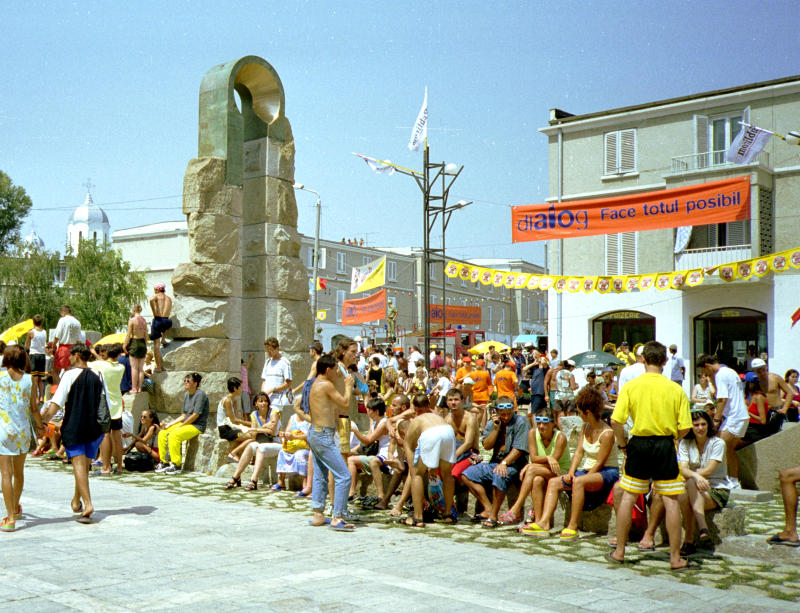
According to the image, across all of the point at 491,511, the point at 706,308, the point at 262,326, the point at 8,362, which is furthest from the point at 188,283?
the point at 706,308

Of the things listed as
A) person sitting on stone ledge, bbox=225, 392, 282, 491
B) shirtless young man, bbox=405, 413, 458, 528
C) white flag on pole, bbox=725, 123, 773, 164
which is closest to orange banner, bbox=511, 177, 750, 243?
white flag on pole, bbox=725, 123, 773, 164

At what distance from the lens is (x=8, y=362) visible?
8133mm

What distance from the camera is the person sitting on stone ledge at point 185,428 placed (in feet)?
40.2

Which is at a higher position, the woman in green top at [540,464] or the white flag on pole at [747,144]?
the white flag on pole at [747,144]

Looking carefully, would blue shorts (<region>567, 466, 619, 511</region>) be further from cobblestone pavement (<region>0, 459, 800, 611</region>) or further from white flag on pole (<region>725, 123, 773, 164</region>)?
white flag on pole (<region>725, 123, 773, 164</region>)

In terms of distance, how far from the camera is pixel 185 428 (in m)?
12.2

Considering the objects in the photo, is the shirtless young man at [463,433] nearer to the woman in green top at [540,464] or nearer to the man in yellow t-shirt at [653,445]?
the woman in green top at [540,464]

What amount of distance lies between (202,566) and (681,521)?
3944mm

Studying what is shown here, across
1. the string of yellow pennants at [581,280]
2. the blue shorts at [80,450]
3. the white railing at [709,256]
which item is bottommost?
the blue shorts at [80,450]

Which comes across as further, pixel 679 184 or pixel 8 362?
pixel 679 184

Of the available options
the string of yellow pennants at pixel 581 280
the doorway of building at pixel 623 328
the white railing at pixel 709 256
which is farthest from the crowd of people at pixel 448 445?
the doorway of building at pixel 623 328

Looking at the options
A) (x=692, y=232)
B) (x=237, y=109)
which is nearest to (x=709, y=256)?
(x=692, y=232)

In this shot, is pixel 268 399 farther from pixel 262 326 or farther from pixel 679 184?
pixel 679 184

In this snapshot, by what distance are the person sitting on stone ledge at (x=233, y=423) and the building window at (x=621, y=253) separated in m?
21.2
